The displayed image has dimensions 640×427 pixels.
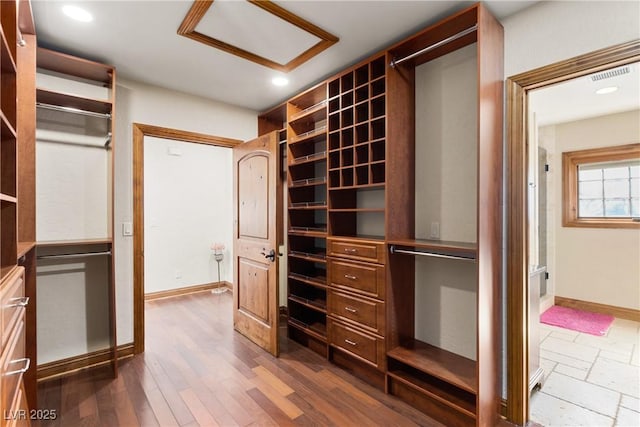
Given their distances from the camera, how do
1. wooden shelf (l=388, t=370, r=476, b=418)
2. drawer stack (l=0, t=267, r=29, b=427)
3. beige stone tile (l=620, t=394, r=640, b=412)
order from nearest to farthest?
drawer stack (l=0, t=267, r=29, b=427) → wooden shelf (l=388, t=370, r=476, b=418) → beige stone tile (l=620, t=394, r=640, b=412)

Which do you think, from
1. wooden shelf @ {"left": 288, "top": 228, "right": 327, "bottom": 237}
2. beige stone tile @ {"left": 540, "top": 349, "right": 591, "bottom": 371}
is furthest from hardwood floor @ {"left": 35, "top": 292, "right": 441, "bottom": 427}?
beige stone tile @ {"left": 540, "top": 349, "right": 591, "bottom": 371}

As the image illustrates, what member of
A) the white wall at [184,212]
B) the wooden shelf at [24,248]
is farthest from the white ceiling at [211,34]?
the white wall at [184,212]

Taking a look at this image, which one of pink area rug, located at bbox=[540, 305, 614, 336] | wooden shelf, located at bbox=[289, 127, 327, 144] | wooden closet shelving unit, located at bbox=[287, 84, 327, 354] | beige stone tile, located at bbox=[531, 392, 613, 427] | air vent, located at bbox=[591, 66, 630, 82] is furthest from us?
pink area rug, located at bbox=[540, 305, 614, 336]

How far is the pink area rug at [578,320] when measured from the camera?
3.61m

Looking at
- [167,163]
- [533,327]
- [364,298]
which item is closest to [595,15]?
[533,327]

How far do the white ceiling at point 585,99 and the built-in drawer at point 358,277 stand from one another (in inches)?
82.0

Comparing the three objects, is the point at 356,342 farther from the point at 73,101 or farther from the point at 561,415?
the point at 73,101

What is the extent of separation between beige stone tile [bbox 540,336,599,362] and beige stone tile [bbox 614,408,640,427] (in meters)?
0.84

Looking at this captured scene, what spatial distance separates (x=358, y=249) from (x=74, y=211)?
2.42 meters

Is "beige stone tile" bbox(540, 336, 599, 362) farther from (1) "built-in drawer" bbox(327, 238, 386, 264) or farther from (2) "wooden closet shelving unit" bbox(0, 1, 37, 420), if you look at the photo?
(2) "wooden closet shelving unit" bbox(0, 1, 37, 420)

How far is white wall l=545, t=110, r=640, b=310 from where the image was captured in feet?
12.6

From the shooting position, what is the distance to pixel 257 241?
3141mm

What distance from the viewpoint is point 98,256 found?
9.04 ft

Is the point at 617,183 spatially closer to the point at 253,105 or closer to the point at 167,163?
the point at 253,105
